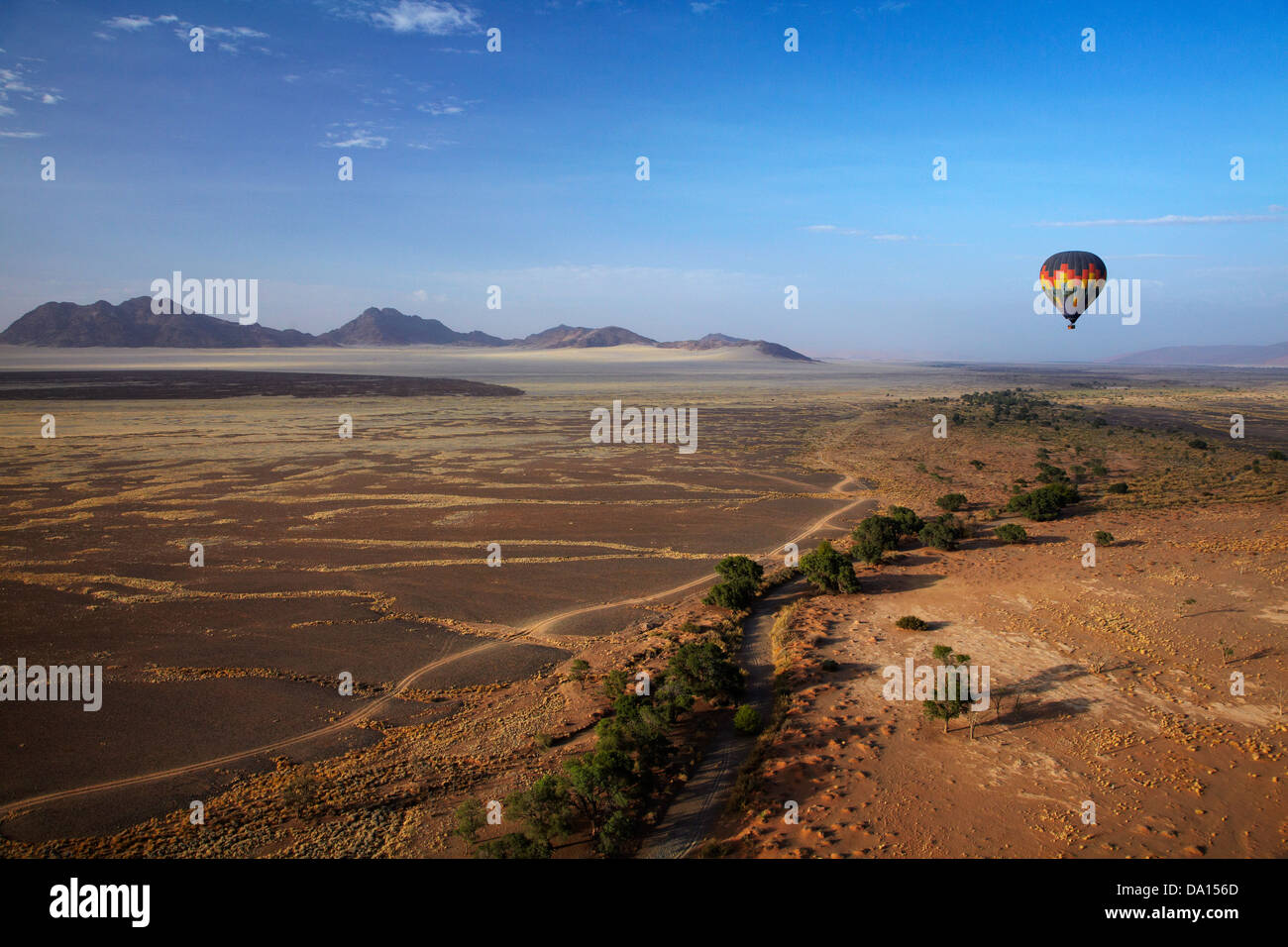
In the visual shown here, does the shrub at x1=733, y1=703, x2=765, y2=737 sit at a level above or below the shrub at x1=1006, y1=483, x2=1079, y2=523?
below

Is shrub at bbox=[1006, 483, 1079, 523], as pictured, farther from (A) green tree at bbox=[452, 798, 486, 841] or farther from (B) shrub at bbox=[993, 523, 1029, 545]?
(A) green tree at bbox=[452, 798, 486, 841]

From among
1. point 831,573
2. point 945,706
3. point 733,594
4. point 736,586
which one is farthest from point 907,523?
point 945,706

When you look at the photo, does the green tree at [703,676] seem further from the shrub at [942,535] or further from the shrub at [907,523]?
the shrub at [907,523]

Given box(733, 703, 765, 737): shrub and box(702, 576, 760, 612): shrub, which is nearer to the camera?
box(733, 703, 765, 737): shrub

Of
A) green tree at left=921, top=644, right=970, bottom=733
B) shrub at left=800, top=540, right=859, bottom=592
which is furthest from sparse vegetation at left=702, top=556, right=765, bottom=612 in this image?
green tree at left=921, top=644, right=970, bottom=733

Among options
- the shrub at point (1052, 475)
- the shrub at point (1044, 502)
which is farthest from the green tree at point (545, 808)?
the shrub at point (1052, 475)

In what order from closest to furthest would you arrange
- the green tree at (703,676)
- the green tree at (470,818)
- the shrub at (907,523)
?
the green tree at (470,818) < the green tree at (703,676) < the shrub at (907,523)

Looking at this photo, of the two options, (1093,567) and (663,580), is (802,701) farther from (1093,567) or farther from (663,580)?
(1093,567)
